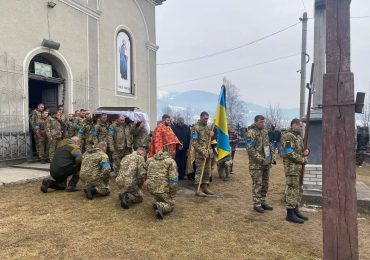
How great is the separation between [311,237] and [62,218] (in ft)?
13.9

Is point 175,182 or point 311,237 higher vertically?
point 175,182

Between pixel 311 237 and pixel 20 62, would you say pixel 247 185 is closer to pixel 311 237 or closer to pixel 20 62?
pixel 311 237

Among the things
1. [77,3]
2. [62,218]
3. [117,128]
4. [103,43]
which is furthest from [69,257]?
[103,43]

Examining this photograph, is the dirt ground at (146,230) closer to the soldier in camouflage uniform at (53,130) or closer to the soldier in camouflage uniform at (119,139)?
the soldier in camouflage uniform at (119,139)

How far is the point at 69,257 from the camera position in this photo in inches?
164

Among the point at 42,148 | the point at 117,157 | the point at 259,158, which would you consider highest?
the point at 259,158

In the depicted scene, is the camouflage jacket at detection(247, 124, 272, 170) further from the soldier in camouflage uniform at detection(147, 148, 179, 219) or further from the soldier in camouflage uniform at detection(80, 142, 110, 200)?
the soldier in camouflage uniform at detection(80, 142, 110, 200)

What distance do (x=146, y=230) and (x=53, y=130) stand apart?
20.7ft

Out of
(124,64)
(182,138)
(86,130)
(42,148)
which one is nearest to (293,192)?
(182,138)

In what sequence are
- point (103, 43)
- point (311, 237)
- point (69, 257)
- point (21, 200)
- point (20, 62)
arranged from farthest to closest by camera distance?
point (103, 43) < point (20, 62) < point (21, 200) < point (311, 237) < point (69, 257)

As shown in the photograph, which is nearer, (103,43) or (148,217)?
(148,217)

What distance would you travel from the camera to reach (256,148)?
21.0 ft

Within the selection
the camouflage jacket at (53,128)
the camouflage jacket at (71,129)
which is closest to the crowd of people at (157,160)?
the camouflage jacket at (53,128)

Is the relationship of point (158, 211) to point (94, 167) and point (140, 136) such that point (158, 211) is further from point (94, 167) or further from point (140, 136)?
point (140, 136)
